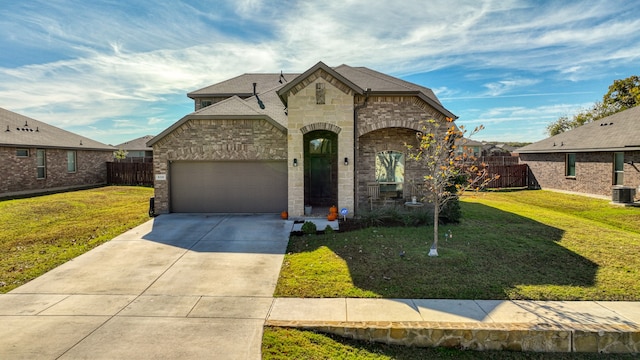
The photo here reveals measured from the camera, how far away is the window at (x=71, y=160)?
23.7 meters

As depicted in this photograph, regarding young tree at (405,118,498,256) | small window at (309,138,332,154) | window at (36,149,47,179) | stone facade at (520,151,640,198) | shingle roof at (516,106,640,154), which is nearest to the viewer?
young tree at (405,118,498,256)

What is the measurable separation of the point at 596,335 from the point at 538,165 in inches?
873

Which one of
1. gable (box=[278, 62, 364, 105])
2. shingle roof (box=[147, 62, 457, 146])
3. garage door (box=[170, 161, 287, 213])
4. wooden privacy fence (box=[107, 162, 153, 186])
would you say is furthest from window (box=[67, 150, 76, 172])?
gable (box=[278, 62, 364, 105])

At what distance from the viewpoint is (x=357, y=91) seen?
482 inches

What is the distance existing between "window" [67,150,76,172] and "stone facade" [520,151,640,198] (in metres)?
32.8

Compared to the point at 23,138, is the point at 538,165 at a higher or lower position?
lower

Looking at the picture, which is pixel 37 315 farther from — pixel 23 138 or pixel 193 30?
pixel 23 138

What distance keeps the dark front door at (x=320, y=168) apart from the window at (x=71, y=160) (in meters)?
18.8

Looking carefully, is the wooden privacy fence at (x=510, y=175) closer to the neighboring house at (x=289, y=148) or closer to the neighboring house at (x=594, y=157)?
the neighboring house at (x=594, y=157)

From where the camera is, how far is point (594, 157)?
1872 centimetres

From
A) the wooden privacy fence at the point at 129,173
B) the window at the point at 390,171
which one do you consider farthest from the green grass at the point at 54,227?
the window at the point at 390,171

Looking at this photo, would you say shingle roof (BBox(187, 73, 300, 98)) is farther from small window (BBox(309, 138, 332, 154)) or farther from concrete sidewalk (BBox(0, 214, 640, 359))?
concrete sidewalk (BBox(0, 214, 640, 359))

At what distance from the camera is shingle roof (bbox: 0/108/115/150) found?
1995 cm

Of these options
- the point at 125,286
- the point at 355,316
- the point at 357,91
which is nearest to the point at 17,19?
the point at 125,286
